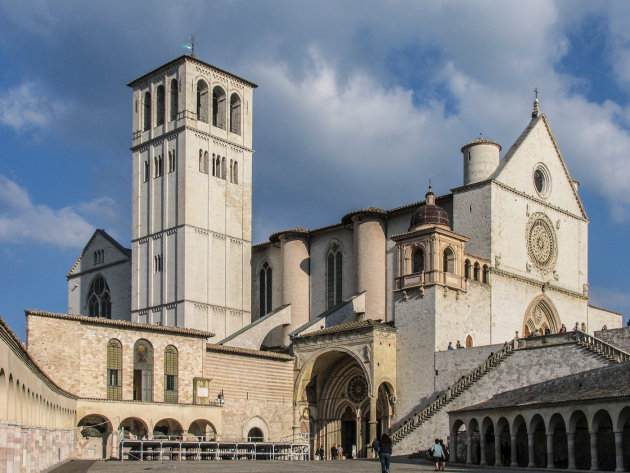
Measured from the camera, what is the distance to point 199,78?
6047 centimetres

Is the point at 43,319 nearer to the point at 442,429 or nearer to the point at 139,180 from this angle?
the point at 442,429

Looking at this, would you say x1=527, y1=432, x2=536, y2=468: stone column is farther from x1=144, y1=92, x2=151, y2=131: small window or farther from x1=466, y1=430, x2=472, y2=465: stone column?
x1=144, y1=92, x2=151, y2=131: small window

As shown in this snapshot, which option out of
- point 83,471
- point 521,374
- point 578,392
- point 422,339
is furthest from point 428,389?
point 83,471

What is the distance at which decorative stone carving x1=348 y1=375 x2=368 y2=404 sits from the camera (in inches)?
1976

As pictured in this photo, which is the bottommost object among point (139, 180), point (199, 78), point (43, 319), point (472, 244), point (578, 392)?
point (578, 392)

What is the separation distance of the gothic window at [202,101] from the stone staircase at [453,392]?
84.4 feet

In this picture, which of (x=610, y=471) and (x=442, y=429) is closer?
(x=610, y=471)

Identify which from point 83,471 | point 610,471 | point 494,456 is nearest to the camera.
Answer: point 83,471

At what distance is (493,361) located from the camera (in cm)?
4091

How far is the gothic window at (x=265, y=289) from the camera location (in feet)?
198

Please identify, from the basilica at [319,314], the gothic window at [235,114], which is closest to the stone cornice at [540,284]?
the basilica at [319,314]

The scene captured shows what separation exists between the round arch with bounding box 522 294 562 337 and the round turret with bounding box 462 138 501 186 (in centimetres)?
715

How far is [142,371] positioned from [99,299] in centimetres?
2344

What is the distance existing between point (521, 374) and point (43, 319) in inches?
786
